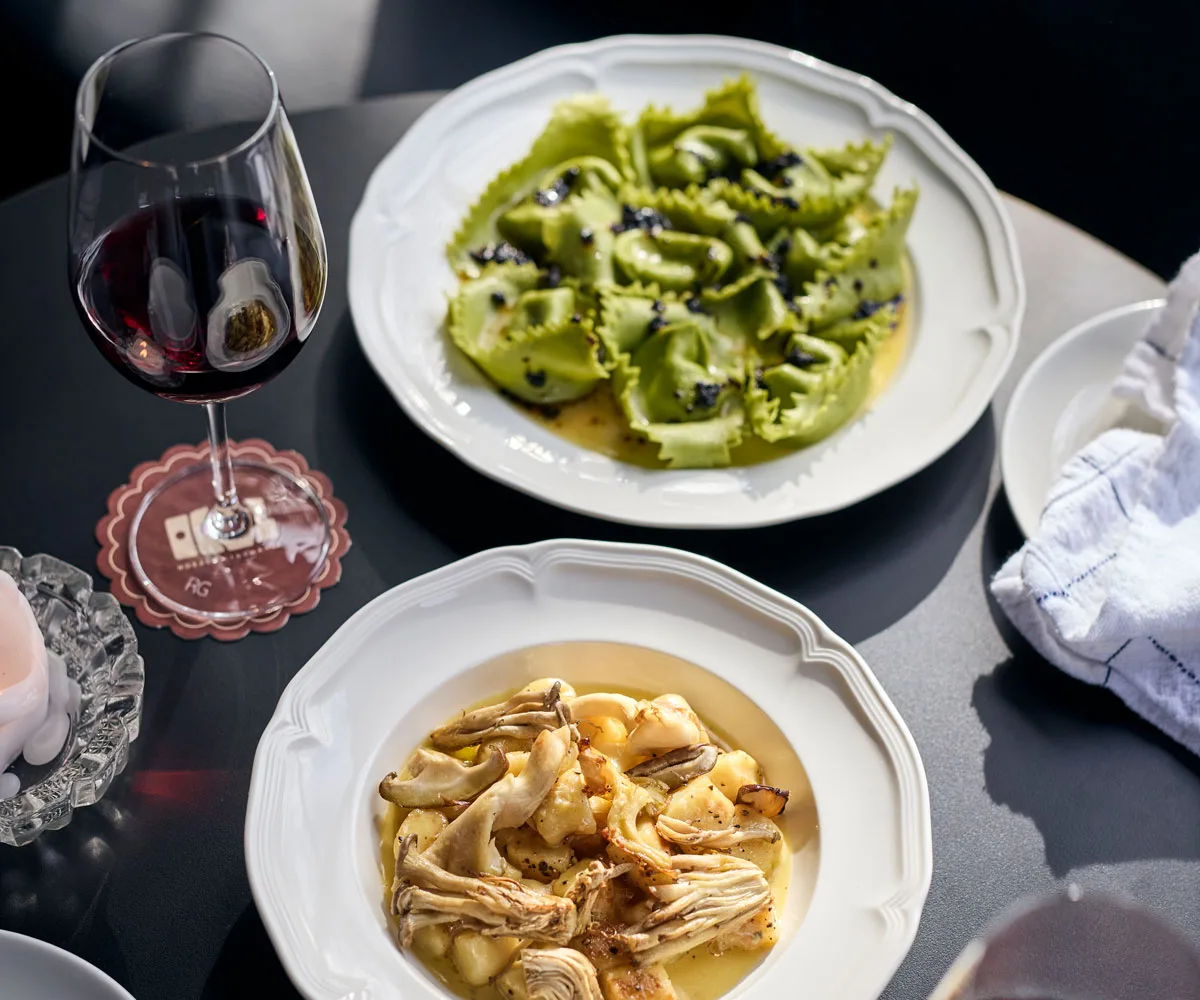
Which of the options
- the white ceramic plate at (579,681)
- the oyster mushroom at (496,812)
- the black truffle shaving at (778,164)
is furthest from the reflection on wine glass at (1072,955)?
the black truffle shaving at (778,164)

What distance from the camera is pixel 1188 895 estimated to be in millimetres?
1135

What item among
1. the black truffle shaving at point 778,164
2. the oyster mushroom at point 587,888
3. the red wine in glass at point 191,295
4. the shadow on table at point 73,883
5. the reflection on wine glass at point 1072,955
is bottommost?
the shadow on table at point 73,883

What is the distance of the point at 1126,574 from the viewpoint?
123 centimetres

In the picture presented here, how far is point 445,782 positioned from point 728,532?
45cm

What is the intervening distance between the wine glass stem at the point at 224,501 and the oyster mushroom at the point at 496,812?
0.45 m

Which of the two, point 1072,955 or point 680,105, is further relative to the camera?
point 680,105

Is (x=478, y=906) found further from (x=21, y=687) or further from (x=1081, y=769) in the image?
(x=1081, y=769)

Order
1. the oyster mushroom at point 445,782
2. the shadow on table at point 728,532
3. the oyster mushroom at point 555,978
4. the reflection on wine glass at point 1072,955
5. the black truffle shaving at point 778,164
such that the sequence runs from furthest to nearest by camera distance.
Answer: the black truffle shaving at point 778,164
the shadow on table at point 728,532
the oyster mushroom at point 445,782
the oyster mushroom at point 555,978
the reflection on wine glass at point 1072,955

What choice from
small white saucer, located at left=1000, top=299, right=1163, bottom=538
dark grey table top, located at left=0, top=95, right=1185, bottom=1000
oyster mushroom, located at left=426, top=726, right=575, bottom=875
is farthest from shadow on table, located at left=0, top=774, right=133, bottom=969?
small white saucer, located at left=1000, top=299, right=1163, bottom=538

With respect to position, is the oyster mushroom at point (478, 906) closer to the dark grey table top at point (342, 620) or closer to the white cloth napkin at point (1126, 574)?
the dark grey table top at point (342, 620)

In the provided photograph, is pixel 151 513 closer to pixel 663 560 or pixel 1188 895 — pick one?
pixel 663 560

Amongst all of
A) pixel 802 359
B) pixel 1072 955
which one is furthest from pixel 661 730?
pixel 802 359

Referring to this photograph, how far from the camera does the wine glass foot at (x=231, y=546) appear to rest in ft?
4.13

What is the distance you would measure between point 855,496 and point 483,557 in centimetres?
41
